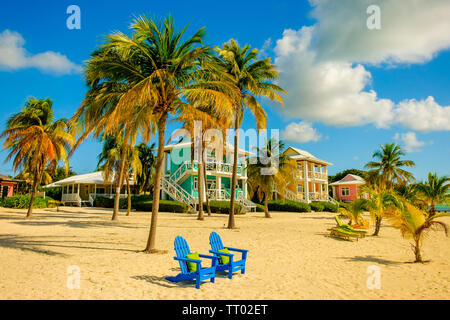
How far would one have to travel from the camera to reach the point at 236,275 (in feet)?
22.6

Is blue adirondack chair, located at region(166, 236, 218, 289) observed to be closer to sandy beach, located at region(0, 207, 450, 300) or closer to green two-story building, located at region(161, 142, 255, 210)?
sandy beach, located at region(0, 207, 450, 300)

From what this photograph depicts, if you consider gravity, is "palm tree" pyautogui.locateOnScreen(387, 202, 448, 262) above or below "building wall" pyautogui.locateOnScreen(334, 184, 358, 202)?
below

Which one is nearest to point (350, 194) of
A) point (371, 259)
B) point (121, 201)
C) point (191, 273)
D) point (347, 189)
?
point (347, 189)

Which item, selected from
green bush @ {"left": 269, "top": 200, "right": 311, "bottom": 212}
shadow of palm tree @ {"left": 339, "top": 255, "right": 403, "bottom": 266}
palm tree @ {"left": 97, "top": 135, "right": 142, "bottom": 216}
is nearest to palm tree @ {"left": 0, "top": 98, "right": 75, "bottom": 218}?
palm tree @ {"left": 97, "top": 135, "right": 142, "bottom": 216}

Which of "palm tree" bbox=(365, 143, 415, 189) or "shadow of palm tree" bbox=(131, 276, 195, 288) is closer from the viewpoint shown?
"shadow of palm tree" bbox=(131, 276, 195, 288)

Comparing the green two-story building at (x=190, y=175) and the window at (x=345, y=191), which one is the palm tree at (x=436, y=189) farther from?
the window at (x=345, y=191)

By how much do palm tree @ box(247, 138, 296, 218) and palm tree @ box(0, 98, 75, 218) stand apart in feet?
45.5

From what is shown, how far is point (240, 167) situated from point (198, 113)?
2564cm

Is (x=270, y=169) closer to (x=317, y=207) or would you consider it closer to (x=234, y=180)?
(x=234, y=180)

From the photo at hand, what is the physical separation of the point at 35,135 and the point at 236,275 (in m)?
16.9

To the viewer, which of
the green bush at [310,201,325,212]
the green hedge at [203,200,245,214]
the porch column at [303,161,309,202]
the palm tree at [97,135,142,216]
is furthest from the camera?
the porch column at [303,161,309,202]

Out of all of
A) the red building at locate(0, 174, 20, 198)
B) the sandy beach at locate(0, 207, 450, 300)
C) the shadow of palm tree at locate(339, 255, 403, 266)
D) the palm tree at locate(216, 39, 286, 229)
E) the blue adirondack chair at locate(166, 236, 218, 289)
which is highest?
the palm tree at locate(216, 39, 286, 229)

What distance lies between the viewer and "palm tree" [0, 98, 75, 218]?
17969mm

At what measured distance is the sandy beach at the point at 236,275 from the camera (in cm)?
549
